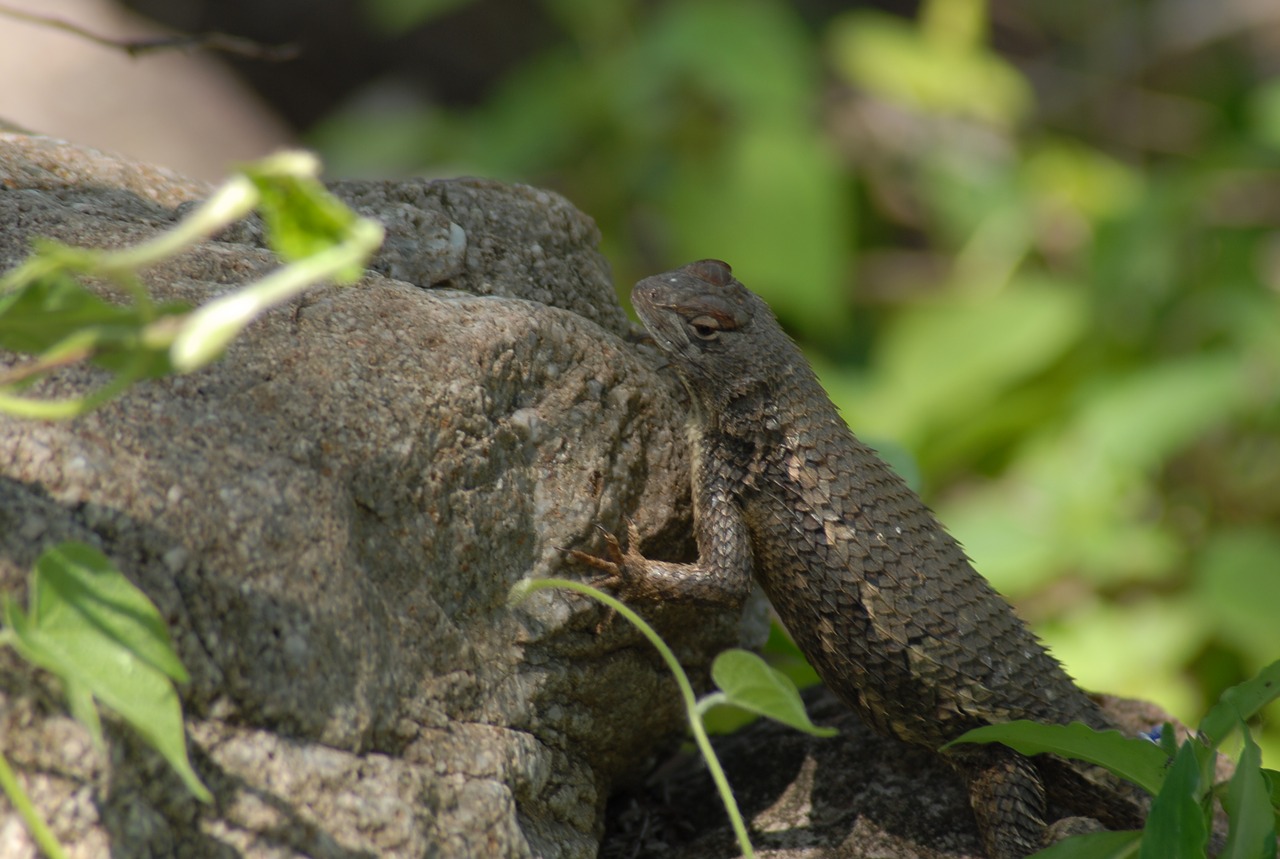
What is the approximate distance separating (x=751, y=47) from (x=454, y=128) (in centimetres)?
260

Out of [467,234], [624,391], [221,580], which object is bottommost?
[221,580]

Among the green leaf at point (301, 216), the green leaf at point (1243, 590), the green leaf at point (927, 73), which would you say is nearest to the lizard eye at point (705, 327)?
the green leaf at point (301, 216)

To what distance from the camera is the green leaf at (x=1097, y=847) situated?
2.31 meters

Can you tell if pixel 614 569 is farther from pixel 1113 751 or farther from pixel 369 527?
pixel 1113 751

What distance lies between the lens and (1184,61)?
951 centimetres

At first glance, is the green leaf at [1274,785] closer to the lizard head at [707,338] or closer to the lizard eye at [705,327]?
the lizard head at [707,338]

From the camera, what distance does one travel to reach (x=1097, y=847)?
7.66 feet

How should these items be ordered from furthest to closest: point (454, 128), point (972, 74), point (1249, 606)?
point (454, 128), point (972, 74), point (1249, 606)

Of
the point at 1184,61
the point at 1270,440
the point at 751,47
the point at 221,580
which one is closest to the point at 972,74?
the point at 751,47

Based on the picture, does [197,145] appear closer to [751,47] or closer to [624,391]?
[751,47]

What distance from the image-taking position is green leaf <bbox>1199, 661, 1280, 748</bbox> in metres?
2.45

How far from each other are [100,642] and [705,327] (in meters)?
2.11

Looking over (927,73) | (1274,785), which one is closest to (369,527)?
(1274,785)

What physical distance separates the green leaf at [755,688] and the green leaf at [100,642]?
888mm
